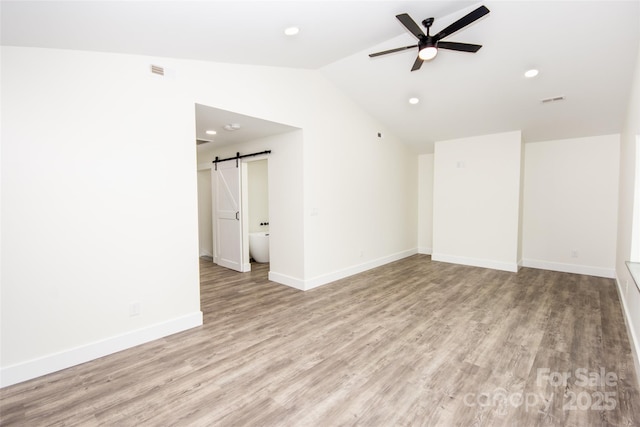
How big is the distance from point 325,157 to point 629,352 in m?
3.96

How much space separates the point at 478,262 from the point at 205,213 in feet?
19.7

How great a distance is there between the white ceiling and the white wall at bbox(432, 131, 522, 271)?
1.69 feet

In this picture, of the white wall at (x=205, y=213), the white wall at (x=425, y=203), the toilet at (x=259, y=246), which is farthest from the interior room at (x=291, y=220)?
the white wall at (x=425, y=203)

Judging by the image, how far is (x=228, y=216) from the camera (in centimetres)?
563

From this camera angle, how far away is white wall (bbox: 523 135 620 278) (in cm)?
504

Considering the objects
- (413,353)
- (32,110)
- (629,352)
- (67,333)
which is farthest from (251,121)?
(629,352)

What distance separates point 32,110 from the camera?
7.32 ft

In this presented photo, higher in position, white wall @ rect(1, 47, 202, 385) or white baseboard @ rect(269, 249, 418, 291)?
white wall @ rect(1, 47, 202, 385)

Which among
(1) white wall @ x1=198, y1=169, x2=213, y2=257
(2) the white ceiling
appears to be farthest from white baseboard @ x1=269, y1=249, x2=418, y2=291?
(2) the white ceiling

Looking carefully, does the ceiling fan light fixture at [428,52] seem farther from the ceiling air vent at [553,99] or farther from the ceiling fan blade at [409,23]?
the ceiling air vent at [553,99]

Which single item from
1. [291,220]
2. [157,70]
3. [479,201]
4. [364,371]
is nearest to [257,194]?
[291,220]

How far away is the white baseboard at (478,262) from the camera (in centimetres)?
544

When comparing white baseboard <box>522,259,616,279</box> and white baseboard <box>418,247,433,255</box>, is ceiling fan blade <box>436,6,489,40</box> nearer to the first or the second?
white baseboard <box>522,259,616,279</box>

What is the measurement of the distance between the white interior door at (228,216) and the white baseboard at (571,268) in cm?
566
